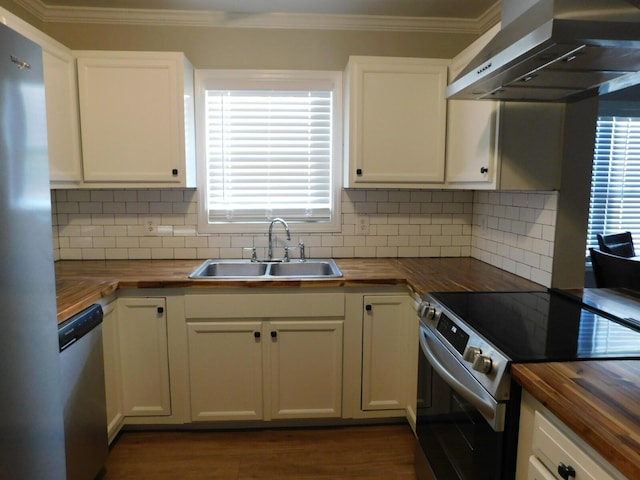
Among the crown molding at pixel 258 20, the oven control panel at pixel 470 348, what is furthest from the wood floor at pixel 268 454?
the crown molding at pixel 258 20

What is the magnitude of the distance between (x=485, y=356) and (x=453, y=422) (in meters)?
0.41

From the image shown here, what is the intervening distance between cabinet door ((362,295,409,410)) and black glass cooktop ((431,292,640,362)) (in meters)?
0.45

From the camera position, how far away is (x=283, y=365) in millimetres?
2232

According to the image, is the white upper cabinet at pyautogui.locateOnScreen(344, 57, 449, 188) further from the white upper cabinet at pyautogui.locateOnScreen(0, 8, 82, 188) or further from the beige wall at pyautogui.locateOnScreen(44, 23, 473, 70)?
the white upper cabinet at pyautogui.locateOnScreen(0, 8, 82, 188)

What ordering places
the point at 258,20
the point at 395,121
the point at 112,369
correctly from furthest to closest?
the point at 258,20 < the point at 395,121 < the point at 112,369

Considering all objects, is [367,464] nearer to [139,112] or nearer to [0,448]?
[0,448]

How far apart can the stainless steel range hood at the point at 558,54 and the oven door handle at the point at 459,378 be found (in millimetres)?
1026

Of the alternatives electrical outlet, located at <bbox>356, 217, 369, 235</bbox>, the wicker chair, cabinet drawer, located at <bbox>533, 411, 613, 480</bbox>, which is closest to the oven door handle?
cabinet drawer, located at <bbox>533, 411, 613, 480</bbox>

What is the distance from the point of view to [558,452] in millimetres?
967

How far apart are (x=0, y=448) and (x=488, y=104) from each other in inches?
88.8

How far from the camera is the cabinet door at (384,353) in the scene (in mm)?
2227

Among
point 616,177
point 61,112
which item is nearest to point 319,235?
point 61,112

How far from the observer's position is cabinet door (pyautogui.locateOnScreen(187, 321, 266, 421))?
2.18 m

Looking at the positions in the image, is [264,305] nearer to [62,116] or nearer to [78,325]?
[78,325]
